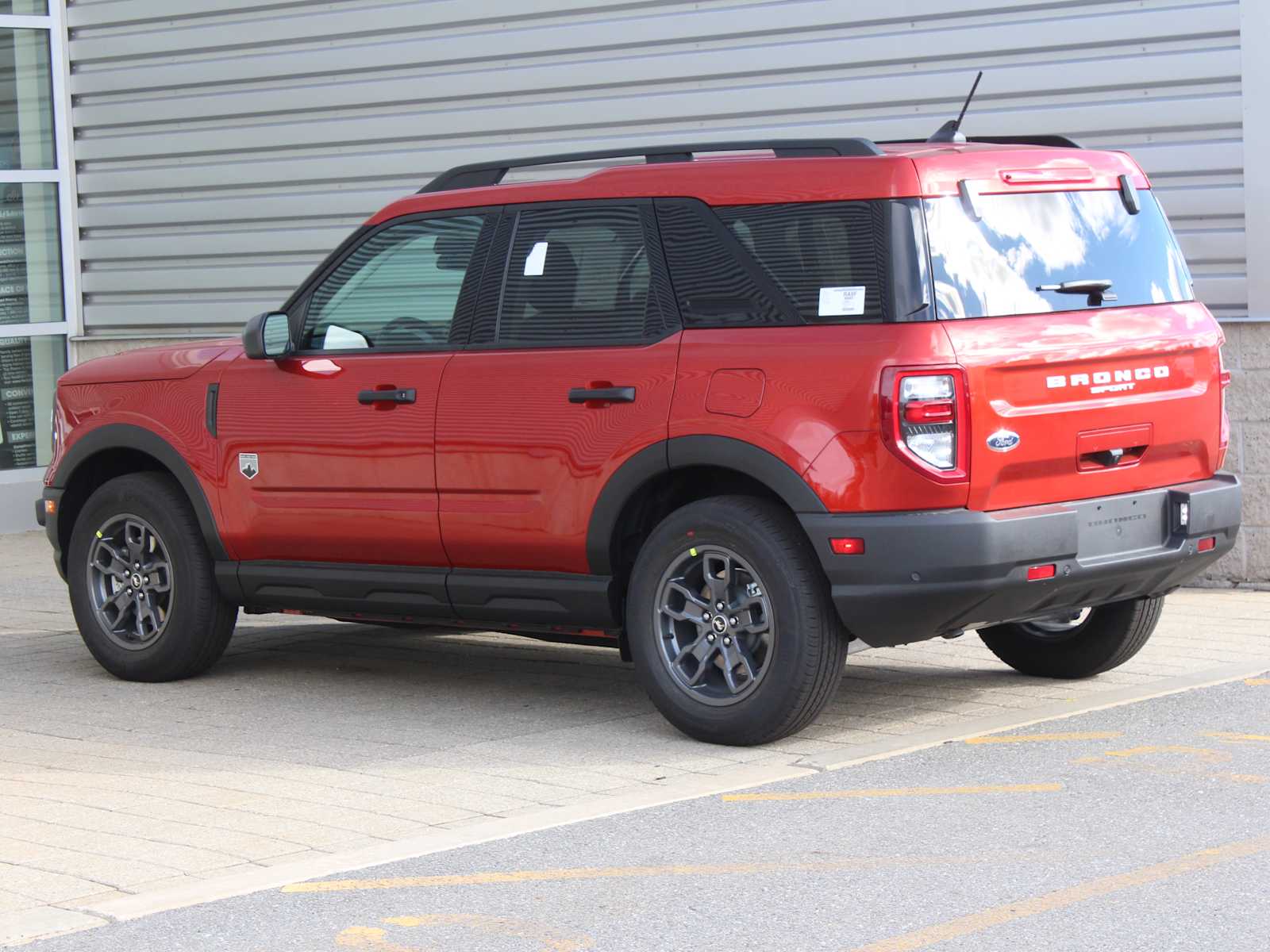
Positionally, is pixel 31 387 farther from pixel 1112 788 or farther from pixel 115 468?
pixel 1112 788

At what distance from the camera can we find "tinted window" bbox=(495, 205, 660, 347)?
680 centimetres

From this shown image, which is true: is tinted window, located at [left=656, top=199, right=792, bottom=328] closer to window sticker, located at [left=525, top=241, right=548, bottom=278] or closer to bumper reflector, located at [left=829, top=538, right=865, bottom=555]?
window sticker, located at [left=525, top=241, right=548, bottom=278]


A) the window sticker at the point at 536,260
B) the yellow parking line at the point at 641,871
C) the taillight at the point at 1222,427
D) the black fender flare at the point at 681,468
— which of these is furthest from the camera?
the window sticker at the point at 536,260

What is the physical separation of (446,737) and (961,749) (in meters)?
1.76

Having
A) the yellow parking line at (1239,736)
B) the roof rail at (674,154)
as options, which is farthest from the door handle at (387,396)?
the yellow parking line at (1239,736)

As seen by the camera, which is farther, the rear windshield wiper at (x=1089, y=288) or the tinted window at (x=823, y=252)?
the rear windshield wiper at (x=1089, y=288)

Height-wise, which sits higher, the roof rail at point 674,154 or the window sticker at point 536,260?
the roof rail at point 674,154

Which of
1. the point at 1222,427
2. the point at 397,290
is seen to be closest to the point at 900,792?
the point at 1222,427

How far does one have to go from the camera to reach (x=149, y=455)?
818cm

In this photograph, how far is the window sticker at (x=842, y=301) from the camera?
6.26 metres

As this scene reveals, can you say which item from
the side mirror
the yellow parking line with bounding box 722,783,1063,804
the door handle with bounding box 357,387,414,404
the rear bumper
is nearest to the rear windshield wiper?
the rear bumper

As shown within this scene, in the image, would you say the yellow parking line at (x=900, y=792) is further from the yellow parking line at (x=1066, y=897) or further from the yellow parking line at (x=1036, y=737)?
the yellow parking line at (x=1066, y=897)

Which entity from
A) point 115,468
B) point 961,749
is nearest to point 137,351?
point 115,468

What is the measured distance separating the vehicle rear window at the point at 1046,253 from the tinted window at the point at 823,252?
187 millimetres
